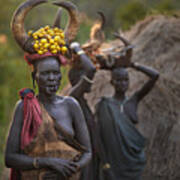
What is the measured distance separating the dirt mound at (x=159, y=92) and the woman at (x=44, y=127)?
2846 millimetres

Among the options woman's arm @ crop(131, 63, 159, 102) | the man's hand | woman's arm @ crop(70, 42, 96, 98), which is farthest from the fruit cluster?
woman's arm @ crop(131, 63, 159, 102)

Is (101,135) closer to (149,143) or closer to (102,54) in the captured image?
(102,54)

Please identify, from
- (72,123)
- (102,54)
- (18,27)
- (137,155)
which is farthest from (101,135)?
(18,27)

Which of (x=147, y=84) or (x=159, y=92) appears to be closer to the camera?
(x=147, y=84)

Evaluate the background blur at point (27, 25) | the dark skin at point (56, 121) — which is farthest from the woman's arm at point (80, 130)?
the background blur at point (27, 25)

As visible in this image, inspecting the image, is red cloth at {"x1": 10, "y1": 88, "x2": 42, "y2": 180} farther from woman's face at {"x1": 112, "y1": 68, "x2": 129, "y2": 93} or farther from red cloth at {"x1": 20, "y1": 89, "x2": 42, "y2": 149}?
woman's face at {"x1": 112, "y1": 68, "x2": 129, "y2": 93}

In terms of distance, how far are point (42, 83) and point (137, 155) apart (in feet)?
6.29

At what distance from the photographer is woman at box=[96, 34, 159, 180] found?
416cm

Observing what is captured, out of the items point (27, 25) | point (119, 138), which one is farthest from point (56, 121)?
point (27, 25)

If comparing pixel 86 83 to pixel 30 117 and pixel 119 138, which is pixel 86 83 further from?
pixel 30 117

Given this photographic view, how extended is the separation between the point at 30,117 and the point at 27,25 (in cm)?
1007

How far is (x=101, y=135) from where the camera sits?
4.24 m

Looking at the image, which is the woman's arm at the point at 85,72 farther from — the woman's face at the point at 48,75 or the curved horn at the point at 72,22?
the woman's face at the point at 48,75

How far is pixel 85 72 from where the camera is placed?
3.82 m
